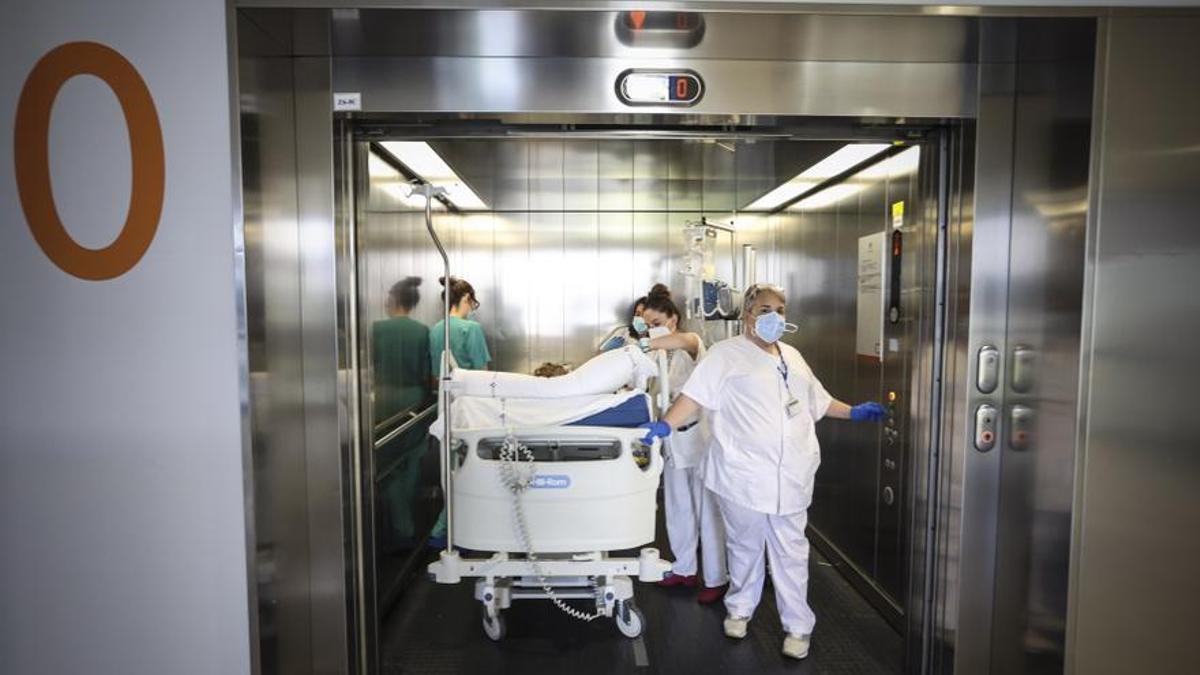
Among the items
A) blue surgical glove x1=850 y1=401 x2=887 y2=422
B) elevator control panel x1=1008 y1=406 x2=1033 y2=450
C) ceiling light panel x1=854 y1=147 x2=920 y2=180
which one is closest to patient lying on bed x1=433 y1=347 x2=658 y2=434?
blue surgical glove x1=850 y1=401 x2=887 y2=422

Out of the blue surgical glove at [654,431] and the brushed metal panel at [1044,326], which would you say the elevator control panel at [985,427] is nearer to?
the brushed metal panel at [1044,326]

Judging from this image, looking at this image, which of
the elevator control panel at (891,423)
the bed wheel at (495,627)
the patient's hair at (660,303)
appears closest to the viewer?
the bed wheel at (495,627)

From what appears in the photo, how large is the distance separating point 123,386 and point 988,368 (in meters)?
2.97

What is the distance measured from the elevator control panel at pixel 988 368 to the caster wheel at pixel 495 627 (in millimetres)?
2353

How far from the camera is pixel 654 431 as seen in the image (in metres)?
2.53

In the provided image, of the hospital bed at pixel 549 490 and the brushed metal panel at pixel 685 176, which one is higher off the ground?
the brushed metal panel at pixel 685 176

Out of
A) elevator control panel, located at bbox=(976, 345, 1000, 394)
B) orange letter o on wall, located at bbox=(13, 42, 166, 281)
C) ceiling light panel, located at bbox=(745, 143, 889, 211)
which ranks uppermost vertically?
ceiling light panel, located at bbox=(745, 143, 889, 211)

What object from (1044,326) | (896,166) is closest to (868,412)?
(1044,326)

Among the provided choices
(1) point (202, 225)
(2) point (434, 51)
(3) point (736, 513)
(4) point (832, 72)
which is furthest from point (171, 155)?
(3) point (736, 513)

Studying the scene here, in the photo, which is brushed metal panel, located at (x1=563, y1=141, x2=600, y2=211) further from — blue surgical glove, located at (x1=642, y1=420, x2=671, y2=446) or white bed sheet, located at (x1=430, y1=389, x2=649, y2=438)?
blue surgical glove, located at (x1=642, y1=420, x2=671, y2=446)

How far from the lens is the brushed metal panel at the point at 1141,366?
6.23 ft

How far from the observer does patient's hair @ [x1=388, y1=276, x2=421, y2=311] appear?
135 inches

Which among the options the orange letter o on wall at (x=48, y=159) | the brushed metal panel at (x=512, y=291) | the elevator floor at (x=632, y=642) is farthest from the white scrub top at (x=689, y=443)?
the orange letter o on wall at (x=48, y=159)

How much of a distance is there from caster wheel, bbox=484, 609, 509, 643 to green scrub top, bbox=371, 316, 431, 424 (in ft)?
3.80
